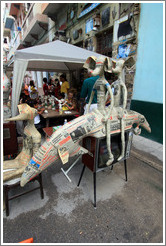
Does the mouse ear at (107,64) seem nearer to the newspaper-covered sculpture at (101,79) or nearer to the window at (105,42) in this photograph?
the newspaper-covered sculpture at (101,79)

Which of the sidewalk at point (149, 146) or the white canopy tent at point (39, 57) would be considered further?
the sidewalk at point (149, 146)

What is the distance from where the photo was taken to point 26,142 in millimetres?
2051

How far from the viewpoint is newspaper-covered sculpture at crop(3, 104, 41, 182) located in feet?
6.11

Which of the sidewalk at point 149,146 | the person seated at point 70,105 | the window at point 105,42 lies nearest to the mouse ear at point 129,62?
the sidewalk at point 149,146

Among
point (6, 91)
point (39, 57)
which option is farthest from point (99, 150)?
point (39, 57)

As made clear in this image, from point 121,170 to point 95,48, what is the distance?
5624mm

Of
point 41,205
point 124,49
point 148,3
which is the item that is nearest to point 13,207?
point 41,205

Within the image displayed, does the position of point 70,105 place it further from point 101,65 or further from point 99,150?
point 101,65

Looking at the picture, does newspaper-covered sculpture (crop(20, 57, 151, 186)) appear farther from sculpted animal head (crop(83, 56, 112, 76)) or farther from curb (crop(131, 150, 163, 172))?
curb (crop(131, 150, 163, 172))

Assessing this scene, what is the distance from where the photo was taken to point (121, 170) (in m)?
2.82

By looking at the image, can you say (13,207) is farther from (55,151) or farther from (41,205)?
(55,151)

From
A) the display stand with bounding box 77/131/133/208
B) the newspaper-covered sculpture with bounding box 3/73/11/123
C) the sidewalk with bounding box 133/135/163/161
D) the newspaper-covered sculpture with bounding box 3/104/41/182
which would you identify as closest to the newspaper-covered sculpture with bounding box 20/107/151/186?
the display stand with bounding box 77/131/133/208

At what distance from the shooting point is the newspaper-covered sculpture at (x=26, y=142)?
1.86m

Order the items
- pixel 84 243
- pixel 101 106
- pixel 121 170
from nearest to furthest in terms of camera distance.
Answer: pixel 84 243 < pixel 101 106 < pixel 121 170
